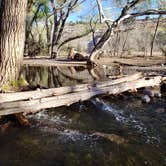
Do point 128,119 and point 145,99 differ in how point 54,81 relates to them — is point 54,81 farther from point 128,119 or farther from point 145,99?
point 128,119

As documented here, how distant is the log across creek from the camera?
15.4 ft

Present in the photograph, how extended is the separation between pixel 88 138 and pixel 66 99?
57.6 inches

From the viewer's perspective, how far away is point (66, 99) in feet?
18.4

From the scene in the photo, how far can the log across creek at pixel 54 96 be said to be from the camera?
4703 mm

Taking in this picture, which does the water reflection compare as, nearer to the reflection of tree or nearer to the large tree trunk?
the reflection of tree

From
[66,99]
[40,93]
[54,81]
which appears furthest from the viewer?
[54,81]

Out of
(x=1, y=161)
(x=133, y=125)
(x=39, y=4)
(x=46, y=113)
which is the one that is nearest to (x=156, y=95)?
(x=133, y=125)

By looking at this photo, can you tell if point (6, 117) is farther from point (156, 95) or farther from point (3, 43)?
point (156, 95)

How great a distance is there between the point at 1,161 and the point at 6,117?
1638 mm

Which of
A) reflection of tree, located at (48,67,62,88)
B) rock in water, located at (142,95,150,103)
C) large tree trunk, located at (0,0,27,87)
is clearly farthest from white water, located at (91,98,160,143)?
reflection of tree, located at (48,67,62,88)

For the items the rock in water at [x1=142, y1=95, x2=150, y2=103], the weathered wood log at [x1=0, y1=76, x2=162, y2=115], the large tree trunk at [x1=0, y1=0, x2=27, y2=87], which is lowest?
the rock in water at [x1=142, y1=95, x2=150, y2=103]

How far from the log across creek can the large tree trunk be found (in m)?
1.31

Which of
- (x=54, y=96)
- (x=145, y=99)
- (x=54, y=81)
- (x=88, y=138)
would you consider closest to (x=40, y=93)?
(x=54, y=96)

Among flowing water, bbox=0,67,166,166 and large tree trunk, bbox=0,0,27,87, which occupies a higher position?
large tree trunk, bbox=0,0,27,87
